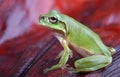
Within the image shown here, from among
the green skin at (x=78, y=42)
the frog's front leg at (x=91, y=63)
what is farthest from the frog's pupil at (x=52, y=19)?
the frog's front leg at (x=91, y=63)

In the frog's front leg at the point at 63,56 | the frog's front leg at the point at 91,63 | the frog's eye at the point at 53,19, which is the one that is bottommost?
the frog's front leg at the point at 91,63

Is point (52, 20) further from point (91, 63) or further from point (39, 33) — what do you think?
point (91, 63)

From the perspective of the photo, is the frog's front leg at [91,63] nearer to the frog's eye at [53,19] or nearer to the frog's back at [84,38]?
the frog's back at [84,38]

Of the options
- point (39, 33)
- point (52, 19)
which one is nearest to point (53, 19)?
point (52, 19)

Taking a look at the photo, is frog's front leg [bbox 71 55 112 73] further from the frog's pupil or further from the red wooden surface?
the frog's pupil

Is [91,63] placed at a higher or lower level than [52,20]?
lower

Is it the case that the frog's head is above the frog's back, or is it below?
above

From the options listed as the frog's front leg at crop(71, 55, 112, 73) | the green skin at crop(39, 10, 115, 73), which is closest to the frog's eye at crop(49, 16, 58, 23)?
the green skin at crop(39, 10, 115, 73)

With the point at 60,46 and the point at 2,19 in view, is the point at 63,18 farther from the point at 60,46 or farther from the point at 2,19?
the point at 2,19
